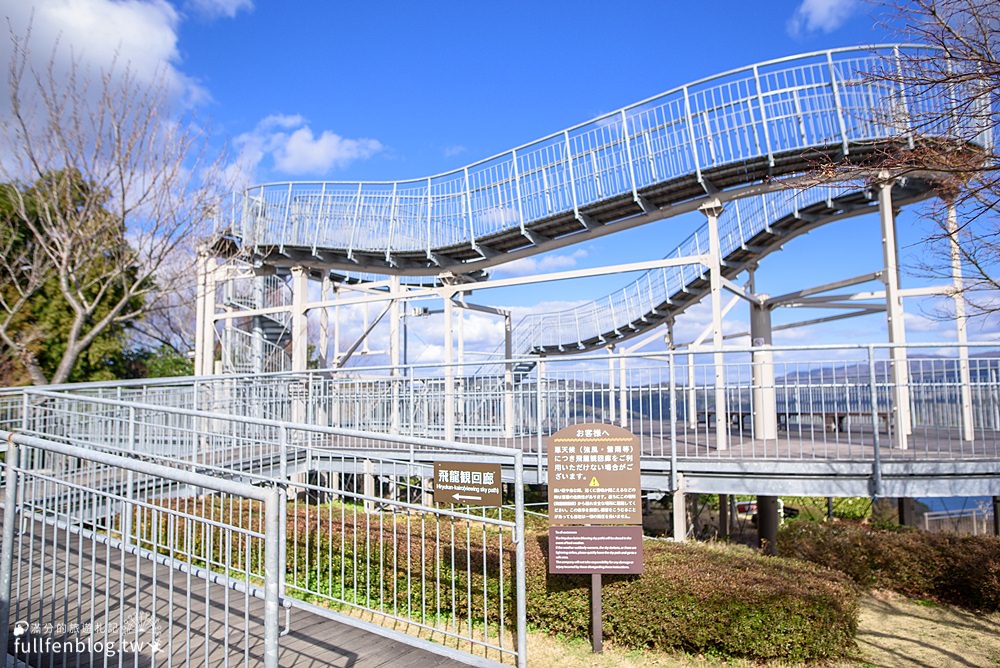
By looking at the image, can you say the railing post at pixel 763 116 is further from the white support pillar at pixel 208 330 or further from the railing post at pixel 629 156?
the white support pillar at pixel 208 330

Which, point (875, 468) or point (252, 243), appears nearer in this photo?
point (875, 468)

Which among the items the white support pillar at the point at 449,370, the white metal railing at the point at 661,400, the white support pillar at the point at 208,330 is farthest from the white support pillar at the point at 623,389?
the white support pillar at the point at 208,330

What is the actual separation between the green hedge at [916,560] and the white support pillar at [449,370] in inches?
219

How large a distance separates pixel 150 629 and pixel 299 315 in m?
13.6

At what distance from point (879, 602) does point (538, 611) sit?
4.90 meters

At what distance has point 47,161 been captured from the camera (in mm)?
12555

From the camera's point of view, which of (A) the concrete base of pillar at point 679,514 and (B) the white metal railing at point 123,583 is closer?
(B) the white metal railing at point 123,583

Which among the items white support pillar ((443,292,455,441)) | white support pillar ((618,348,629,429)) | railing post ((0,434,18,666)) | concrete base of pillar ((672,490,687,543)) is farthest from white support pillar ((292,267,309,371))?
railing post ((0,434,18,666))

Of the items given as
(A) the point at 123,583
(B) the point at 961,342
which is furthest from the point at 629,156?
(A) the point at 123,583

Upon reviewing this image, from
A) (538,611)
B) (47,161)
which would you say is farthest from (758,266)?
(47,161)

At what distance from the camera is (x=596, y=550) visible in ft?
20.4

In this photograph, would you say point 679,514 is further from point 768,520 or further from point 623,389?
point 768,520

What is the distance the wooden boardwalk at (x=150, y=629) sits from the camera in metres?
4.41

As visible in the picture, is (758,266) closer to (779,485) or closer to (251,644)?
(779,485)
